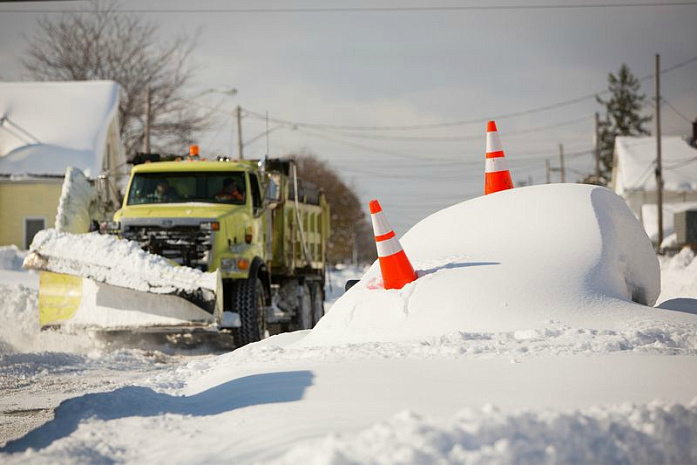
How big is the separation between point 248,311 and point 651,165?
1782 inches

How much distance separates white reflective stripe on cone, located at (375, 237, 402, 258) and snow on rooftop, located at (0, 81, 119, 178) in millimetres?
24773

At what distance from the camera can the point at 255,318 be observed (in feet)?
44.5

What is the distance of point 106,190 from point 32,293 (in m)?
2.55

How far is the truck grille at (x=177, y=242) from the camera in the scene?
44.4 ft

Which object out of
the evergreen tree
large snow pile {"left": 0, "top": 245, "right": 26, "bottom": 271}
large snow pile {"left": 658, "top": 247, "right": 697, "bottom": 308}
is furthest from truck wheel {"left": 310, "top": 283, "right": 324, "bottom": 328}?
the evergreen tree

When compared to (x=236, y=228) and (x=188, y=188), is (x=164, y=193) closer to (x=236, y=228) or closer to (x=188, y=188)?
(x=188, y=188)

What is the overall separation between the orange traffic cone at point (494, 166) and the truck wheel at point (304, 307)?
6.54 m

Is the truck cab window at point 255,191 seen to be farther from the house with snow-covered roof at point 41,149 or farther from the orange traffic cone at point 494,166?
the house with snow-covered roof at point 41,149

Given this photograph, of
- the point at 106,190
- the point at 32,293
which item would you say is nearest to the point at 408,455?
A: the point at 106,190

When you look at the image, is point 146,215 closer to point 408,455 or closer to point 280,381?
point 280,381

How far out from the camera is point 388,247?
8.95 m

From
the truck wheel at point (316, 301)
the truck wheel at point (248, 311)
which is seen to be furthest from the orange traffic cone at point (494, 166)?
the truck wheel at point (316, 301)

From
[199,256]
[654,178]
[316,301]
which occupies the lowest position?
[316,301]

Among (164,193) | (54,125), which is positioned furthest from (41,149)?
(164,193)
